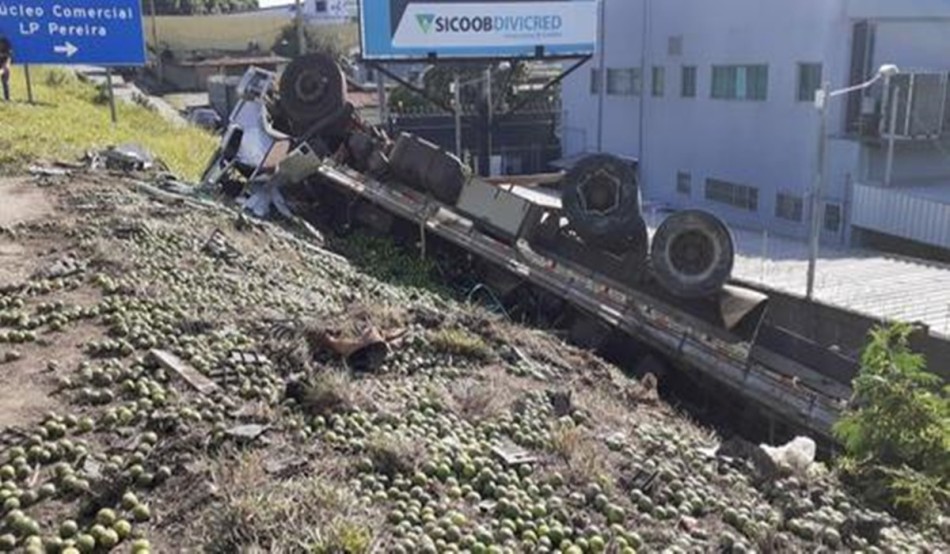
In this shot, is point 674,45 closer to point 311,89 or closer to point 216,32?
point 311,89

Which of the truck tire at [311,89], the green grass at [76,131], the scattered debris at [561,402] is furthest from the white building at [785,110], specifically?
the scattered debris at [561,402]

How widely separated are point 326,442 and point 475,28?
2415 centimetres

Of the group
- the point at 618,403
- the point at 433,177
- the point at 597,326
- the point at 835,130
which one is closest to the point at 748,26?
the point at 835,130

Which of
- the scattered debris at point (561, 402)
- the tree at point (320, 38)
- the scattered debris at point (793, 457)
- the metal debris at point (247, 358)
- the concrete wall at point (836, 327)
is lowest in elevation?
the concrete wall at point (836, 327)

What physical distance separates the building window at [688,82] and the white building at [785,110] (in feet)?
0.17

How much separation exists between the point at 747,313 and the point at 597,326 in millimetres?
2293

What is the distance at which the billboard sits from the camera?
28.5 meters

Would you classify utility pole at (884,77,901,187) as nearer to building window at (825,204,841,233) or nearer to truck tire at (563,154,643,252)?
building window at (825,204,841,233)

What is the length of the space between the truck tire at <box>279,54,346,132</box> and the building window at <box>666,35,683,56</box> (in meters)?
17.0

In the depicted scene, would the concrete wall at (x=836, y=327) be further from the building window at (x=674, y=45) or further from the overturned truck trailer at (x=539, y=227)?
the building window at (x=674, y=45)

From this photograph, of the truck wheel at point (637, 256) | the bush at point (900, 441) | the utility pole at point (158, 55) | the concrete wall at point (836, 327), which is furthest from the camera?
the utility pole at point (158, 55)

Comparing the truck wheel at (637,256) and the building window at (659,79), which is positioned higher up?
the building window at (659,79)

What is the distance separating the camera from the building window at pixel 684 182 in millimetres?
32344

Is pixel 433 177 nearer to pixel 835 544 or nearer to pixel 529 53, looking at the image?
pixel 835 544
